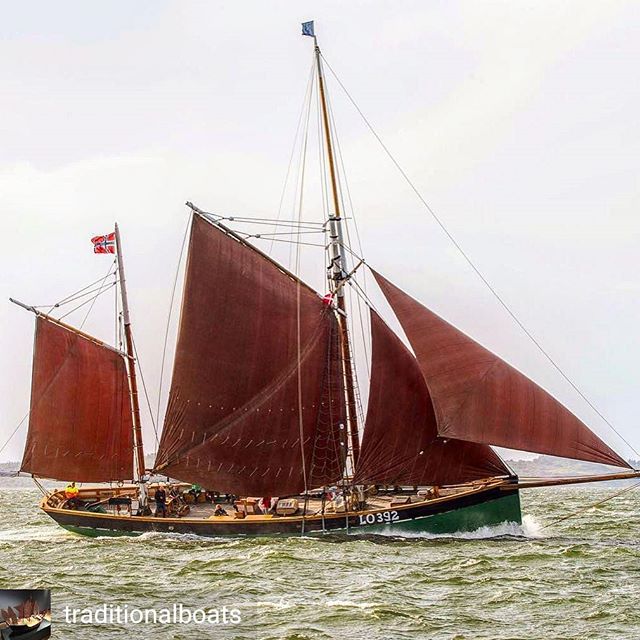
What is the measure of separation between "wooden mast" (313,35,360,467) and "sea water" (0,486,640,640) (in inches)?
252

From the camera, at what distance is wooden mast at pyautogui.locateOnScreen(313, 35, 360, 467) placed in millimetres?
43062

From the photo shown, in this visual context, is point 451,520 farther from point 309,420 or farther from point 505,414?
point 309,420

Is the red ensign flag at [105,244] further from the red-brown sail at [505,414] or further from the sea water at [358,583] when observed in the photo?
the red-brown sail at [505,414]

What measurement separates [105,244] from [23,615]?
3656cm

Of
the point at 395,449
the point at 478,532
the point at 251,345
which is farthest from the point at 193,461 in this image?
the point at 478,532

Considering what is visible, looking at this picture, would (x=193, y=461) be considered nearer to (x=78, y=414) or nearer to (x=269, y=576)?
(x=78, y=414)

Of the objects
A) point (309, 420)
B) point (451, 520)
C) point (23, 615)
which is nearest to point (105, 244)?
point (309, 420)

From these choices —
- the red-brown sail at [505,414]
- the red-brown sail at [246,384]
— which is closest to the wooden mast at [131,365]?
the red-brown sail at [246,384]

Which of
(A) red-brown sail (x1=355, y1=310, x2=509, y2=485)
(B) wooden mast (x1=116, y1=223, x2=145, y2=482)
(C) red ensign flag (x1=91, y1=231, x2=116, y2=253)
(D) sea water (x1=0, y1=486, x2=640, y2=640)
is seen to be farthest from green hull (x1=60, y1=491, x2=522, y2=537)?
(C) red ensign flag (x1=91, y1=231, x2=116, y2=253)

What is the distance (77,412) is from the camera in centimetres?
4875

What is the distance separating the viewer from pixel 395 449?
39594 millimetres

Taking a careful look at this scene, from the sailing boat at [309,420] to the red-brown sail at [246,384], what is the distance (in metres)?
0.06

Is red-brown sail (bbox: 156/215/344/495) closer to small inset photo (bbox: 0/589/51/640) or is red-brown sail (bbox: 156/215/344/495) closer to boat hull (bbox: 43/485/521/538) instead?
boat hull (bbox: 43/485/521/538)

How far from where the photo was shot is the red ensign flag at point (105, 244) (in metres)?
50.8
